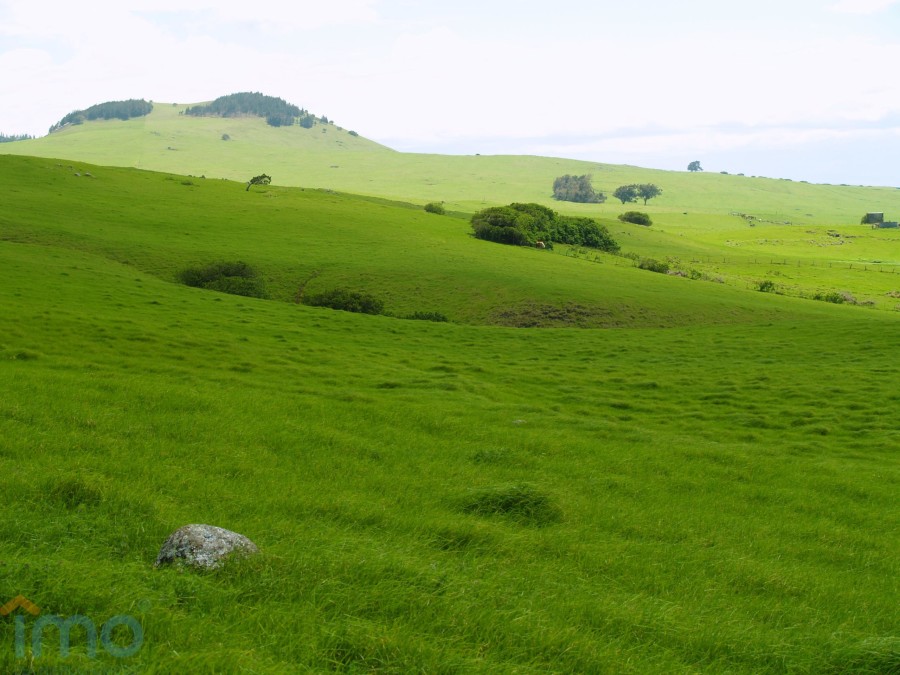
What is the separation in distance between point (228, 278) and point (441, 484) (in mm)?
35831

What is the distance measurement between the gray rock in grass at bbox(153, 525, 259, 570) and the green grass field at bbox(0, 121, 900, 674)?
233 mm

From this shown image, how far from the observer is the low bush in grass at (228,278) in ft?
143

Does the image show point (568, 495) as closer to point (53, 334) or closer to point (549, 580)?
point (549, 580)

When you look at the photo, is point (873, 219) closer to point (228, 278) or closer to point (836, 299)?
point (836, 299)

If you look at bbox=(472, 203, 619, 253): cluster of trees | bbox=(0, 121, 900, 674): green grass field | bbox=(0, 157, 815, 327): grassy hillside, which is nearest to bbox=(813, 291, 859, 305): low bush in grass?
bbox=(0, 157, 815, 327): grassy hillside

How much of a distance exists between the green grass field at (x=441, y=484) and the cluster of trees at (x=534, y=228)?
3767 cm

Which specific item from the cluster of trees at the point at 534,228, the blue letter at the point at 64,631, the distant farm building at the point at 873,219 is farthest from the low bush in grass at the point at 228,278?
the distant farm building at the point at 873,219

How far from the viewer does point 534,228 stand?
77.9 metres

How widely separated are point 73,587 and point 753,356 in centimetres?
3076

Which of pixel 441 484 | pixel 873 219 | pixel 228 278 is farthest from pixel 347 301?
pixel 873 219

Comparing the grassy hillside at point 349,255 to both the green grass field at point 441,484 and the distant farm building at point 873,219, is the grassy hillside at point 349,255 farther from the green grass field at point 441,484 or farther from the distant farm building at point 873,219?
the distant farm building at point 873,219

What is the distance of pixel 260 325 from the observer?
102 feet

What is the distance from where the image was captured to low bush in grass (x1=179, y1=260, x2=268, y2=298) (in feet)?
143

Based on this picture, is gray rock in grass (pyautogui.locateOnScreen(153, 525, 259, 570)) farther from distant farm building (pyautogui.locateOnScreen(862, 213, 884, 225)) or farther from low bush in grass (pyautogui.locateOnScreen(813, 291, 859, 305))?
distant farm building (pyautogui.locateOnScreen(862, 213, 884, 225))
